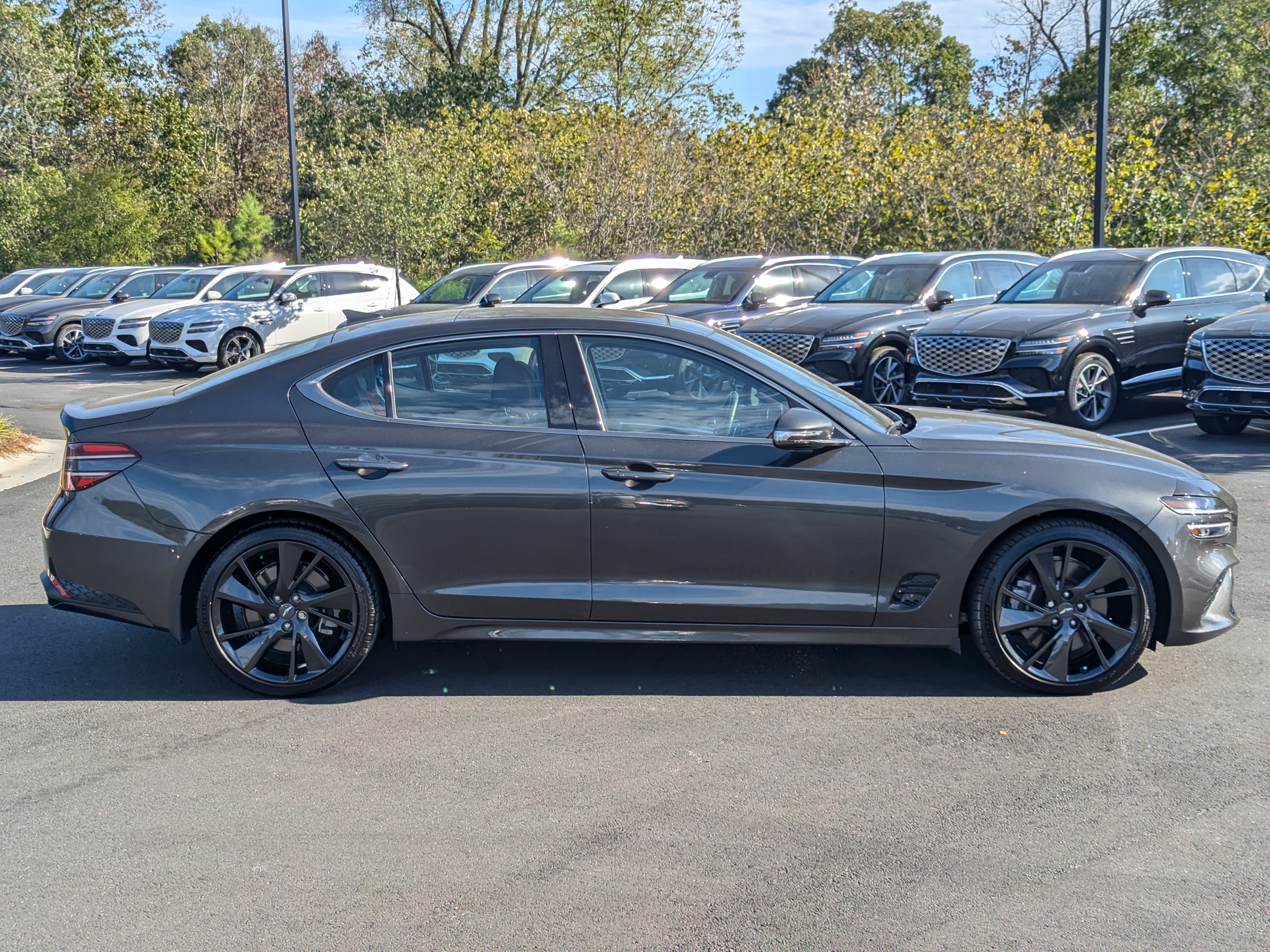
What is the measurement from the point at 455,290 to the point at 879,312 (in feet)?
26.1

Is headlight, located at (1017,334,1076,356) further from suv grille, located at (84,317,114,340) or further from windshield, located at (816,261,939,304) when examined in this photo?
suv grille, located at (84,317,114,340)

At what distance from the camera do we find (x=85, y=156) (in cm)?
4566

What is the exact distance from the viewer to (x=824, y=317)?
1441cm

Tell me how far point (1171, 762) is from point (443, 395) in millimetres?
3047

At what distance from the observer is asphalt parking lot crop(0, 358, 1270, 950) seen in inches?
136

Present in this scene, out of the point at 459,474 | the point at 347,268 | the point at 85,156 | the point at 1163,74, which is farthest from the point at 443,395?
the point at 85,156

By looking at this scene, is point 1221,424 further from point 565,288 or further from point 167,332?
point 167,332

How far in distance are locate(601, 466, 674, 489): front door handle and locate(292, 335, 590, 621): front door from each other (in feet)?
0.40

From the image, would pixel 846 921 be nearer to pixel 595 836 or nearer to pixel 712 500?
pixel 595 836

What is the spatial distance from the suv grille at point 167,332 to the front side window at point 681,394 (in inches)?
648

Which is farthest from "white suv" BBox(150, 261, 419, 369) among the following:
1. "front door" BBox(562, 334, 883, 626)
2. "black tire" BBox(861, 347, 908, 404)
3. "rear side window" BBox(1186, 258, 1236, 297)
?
"front door" BBox(562, 334, 883, 626)

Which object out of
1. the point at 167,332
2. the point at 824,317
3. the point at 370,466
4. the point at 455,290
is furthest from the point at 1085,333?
the point at 167,332

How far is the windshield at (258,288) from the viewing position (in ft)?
68.9

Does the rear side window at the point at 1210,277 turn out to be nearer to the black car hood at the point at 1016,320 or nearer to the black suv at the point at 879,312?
the black car hood at the point at 1016,320
